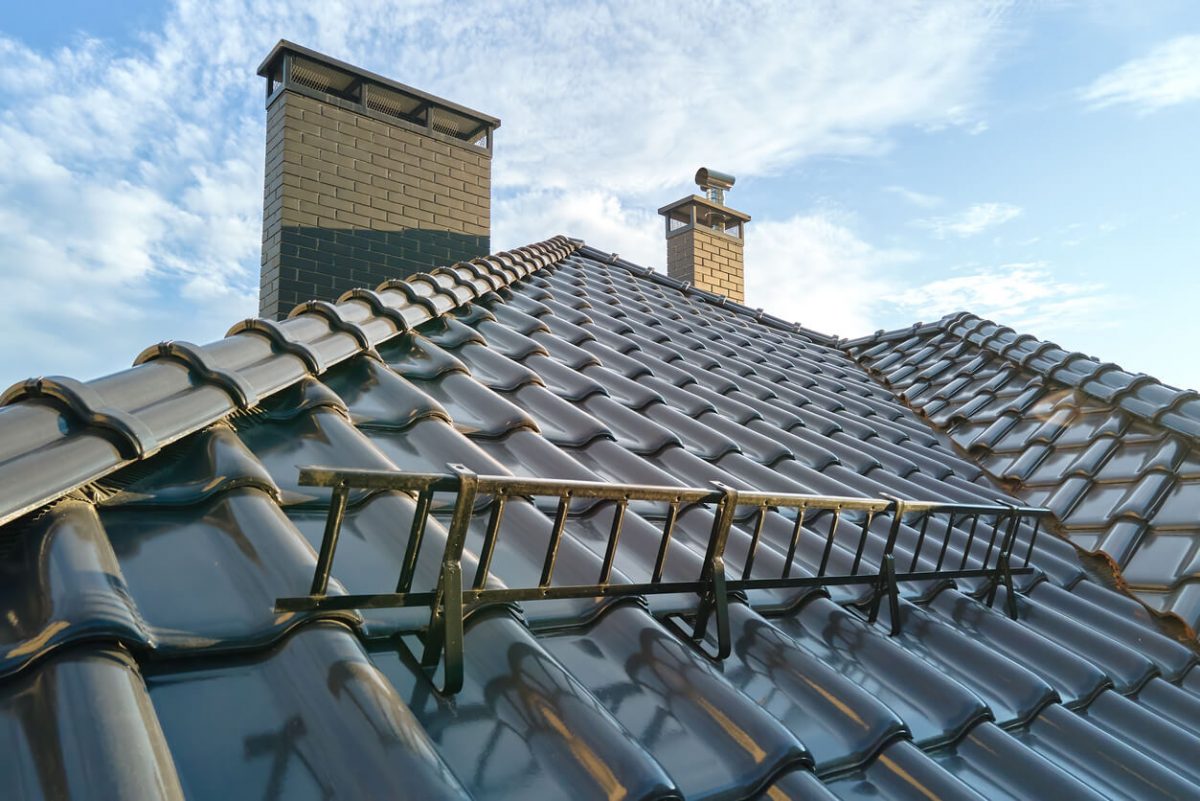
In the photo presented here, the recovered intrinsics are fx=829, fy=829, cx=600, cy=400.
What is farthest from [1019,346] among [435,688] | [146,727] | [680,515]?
[146,727]

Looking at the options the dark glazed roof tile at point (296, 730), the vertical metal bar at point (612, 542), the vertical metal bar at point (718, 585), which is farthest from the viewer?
the vertical metal bar at point (718, 585)

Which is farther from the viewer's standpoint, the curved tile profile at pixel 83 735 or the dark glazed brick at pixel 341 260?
the dark glazed brick at pixel 341 260

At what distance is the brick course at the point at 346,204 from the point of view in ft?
27.5

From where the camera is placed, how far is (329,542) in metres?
1.57

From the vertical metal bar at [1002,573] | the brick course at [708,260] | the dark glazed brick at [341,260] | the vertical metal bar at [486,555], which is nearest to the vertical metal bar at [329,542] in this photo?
the vertical metal bar at [486,555]

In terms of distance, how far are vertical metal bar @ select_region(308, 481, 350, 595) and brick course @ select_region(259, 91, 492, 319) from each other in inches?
280

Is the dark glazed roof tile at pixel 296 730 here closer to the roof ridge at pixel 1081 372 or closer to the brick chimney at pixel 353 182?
the roof ridge at pixel 1081 372

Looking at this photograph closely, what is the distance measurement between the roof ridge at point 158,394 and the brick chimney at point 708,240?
10.4 m

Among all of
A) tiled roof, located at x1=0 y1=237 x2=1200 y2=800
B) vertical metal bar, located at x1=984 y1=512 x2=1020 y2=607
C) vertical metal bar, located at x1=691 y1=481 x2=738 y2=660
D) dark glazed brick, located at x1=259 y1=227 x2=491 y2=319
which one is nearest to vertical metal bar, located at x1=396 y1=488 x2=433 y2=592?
tiled roof, located at x1=0 y1=237 x2=1200 y2=800

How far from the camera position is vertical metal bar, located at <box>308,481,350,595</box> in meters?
1.57

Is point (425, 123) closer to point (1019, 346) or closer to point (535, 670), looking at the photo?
point (1019, 346)

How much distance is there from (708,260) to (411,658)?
12.8 m

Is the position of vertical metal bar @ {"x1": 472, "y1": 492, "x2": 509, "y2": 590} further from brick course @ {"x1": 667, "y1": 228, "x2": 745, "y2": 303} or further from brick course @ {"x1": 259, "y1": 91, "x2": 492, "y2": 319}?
brick course @ {"x1": 667, "y1": 228, "x2": 745, "y2": 303}

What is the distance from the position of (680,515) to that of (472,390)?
1.03 meters
